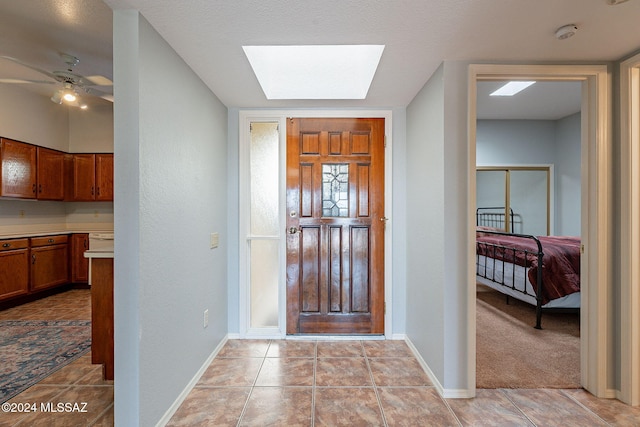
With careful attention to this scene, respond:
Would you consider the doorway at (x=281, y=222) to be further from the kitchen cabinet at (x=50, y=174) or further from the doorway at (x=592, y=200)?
the kitchen cabinet at (x=50, y=174)

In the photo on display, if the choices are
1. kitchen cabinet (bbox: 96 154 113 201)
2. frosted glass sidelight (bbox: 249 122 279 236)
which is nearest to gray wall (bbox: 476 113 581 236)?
frosted glass sidelight (bbox: 249 122 279 236)

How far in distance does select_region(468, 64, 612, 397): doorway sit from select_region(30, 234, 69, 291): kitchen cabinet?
5.19m

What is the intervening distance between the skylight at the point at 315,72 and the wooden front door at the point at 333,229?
0.32 meters

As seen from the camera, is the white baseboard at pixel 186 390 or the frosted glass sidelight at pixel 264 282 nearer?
the white baseboard at pixel 186 390

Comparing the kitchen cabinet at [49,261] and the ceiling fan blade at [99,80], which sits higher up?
the ceiling fan blade at [99,80]

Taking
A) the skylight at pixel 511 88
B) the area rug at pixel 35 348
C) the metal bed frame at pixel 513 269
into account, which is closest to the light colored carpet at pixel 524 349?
the metal bed frame at pixel 513 269

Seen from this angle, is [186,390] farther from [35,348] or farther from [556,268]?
[556,268]

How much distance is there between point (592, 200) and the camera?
1.96m

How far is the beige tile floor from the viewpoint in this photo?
1.71m

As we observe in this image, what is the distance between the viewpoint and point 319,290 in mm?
2877

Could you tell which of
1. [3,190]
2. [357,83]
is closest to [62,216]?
[3,190]

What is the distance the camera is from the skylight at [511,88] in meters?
3.54

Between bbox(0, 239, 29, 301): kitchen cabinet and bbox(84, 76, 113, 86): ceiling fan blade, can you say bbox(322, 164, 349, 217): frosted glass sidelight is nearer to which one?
bbox(84, 76, 113, 86): ceiling fan blade

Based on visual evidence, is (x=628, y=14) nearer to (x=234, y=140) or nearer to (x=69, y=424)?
(x=234, y=140)
